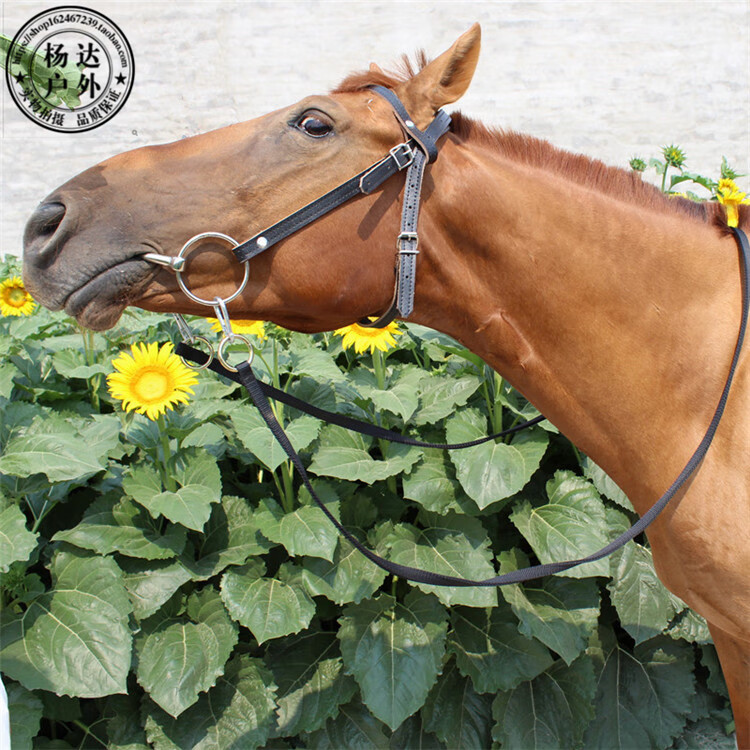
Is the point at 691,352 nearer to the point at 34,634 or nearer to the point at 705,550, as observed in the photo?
the point at 705,550

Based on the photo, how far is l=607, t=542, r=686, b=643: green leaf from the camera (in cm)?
282

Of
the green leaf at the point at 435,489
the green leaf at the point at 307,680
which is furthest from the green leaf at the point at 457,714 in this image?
the green leaf at the point at 435,489

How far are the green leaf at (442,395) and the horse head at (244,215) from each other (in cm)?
146

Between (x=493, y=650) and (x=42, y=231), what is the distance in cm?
233

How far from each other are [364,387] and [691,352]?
1666 mm

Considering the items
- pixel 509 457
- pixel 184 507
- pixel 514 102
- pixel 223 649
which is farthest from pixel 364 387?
pixel 514 102

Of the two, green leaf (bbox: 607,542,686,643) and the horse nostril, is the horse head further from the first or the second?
green leaf (bbox: 607,542,686,643)

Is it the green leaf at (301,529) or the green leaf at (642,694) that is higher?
the green leaf at (301,529)

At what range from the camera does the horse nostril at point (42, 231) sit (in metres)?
1.42

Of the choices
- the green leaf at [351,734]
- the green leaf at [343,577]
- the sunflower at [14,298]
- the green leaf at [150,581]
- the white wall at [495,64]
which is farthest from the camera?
the white wall at [495,64]

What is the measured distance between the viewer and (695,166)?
26.9ft

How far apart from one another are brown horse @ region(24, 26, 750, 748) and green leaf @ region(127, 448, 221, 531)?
1.12 m

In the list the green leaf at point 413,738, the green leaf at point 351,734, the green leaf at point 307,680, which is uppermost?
the green leaf at point 307,680

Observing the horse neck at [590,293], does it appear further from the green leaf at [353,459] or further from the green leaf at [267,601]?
the green leaf at [267,601]
